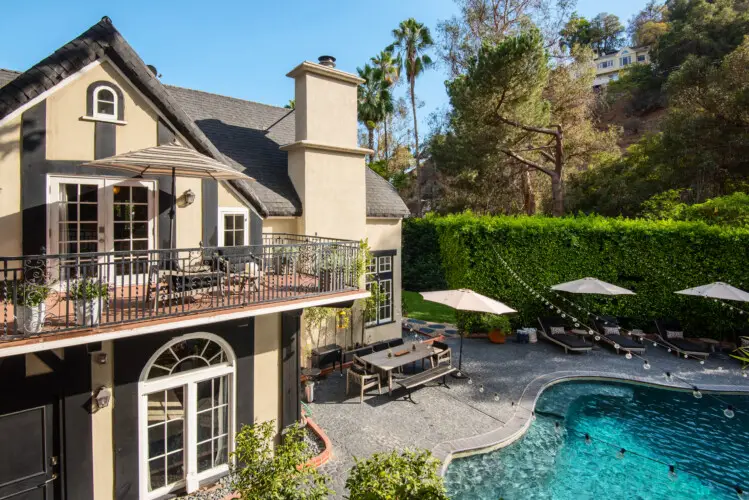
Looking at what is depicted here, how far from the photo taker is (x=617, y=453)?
1102 centimetres

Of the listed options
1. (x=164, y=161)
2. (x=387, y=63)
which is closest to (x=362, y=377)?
(x=164, y=161)

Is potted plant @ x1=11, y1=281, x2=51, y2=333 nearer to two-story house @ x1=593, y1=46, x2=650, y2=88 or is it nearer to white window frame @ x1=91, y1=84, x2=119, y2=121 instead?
white window frame @ x1=91, y1=84, x2=119, y2=121

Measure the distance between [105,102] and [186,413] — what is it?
676 centimetres

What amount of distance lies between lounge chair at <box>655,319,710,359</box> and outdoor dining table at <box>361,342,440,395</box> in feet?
35.8

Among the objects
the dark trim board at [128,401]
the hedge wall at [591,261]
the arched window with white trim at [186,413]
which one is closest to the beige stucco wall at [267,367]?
the arched window with white trim at [186,413]

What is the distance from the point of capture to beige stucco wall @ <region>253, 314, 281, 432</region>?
9.76 meters

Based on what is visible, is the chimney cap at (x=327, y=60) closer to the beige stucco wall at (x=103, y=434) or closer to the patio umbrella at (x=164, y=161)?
the patio umbrella at (x=164, y=161)

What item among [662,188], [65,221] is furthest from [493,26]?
[65,221]

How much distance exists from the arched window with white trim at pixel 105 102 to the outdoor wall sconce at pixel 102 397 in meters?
5.49

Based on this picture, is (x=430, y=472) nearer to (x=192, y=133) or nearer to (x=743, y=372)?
(x=192, y=133)

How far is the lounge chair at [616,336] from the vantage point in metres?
17.7

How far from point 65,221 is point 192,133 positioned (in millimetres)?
3207

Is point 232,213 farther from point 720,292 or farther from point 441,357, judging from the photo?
point 720,292

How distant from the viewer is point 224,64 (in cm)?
1467
